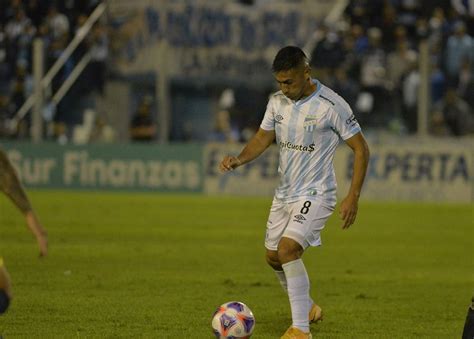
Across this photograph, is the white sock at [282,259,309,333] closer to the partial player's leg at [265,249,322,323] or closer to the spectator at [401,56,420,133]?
the partial player's leg at [265,249,322,323]

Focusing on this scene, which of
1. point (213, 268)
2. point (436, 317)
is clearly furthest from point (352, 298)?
point (213, 268)

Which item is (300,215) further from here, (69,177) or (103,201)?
(69,177)

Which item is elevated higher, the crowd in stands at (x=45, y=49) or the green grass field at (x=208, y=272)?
the crowd in stands at (x=45, y=49)

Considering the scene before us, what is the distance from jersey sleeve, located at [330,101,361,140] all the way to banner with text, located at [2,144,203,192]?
17.0 meters

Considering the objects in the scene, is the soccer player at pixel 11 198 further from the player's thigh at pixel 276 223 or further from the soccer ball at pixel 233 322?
the player's thigh at pixel 276 223

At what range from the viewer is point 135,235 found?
56.9 ft

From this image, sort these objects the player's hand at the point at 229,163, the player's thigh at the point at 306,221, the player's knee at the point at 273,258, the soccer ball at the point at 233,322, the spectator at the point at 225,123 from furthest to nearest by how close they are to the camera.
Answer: the spectator at the point at 225,123, the player's knee at the point at 273,258, the player's hand at the point at 229,163, the player's thigh at the point at 306,221, the soccer ball at the point at 233,322

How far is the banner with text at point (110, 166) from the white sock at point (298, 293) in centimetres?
1717


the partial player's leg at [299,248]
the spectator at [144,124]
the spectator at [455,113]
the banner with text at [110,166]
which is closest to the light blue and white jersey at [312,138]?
the partial player's leg at [299,248]

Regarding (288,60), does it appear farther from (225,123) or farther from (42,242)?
(225,123)

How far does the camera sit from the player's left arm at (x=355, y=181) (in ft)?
26.9

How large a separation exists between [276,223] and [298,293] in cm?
67

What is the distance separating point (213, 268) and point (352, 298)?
8.68 feet

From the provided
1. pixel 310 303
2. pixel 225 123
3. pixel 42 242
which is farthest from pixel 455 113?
pixel 42 242
